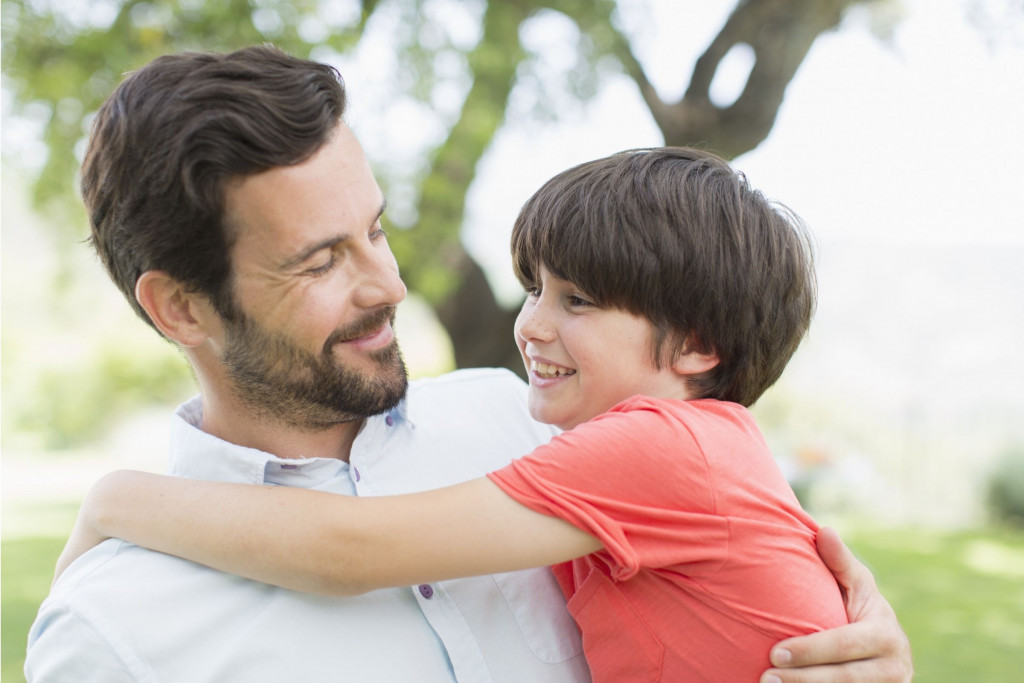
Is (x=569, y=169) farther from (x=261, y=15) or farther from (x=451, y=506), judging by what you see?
(x=261, y=15)

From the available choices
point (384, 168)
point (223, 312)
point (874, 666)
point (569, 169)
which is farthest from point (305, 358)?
point (384, 168)

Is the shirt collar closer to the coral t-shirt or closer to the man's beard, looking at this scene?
the man's beard

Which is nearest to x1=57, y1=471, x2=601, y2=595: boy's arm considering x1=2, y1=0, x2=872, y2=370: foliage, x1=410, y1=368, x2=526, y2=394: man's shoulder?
x1=410, y1=368, x2=526, y2=394: man's shoulder

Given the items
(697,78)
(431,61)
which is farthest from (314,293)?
(697,78)

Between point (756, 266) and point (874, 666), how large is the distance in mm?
787

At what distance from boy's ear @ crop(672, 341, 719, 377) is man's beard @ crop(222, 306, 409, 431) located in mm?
576

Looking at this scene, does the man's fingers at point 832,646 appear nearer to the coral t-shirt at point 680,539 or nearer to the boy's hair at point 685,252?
the coral t-shirt at point 680,539

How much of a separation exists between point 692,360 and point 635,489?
416mm

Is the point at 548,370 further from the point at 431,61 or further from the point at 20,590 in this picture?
the point at 20,590

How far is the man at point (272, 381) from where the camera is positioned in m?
1.53

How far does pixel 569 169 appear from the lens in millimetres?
1939

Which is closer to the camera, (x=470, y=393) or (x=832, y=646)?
(x=832, y=646)

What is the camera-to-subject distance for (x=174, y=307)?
1.86 m

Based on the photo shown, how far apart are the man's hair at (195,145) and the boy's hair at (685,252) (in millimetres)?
545
